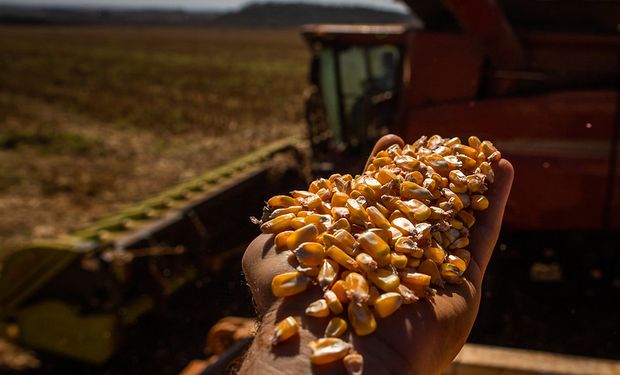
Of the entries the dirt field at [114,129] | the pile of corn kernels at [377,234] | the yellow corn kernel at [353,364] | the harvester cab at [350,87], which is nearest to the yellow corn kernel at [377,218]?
the pile of corn kernels at [377,234]

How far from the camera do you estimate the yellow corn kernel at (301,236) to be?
5.51 ft

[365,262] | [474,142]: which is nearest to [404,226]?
[365,262]

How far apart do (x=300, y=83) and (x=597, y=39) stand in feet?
67.7

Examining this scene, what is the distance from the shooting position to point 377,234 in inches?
68.1

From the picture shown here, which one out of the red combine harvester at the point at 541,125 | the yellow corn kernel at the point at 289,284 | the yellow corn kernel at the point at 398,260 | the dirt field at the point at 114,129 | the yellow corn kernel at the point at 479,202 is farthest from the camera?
the dirt field at the point at 114,129

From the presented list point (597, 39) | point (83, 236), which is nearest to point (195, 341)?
point (83, 236)

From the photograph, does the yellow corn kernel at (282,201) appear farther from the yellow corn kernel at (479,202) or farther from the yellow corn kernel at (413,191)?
the yellow corn kernel at (479,202)

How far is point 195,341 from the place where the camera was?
4543 mm

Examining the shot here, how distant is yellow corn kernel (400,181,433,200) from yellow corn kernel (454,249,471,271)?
236 millimetres

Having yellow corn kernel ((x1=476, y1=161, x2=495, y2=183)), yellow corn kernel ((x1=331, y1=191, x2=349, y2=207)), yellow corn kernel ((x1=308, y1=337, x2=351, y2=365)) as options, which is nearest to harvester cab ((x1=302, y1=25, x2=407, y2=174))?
yellow corn kernel ((x1=476, y1=161, x2=495, y2=183))

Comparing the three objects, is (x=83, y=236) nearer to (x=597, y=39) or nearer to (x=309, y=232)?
(x=309, y=232)

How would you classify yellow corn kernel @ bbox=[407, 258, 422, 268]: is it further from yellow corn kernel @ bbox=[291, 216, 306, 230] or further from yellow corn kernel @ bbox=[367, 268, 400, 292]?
yellow corn kernel @ bbox=[291, 216, 306, 230]

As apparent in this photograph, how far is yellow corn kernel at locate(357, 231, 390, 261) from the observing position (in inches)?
64.6

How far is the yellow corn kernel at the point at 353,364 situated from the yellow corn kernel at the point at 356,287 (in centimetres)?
17
